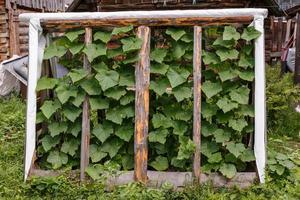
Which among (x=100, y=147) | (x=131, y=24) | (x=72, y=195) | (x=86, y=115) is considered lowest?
(x=72, y=195)

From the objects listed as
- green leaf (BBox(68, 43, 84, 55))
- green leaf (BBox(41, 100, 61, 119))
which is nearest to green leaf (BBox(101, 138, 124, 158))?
green leaf (BBox(41, 100, 61, 119))

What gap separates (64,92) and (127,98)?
64 centimetres

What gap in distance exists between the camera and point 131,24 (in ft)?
14.1

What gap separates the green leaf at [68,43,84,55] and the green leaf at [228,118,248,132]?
5.45 feet

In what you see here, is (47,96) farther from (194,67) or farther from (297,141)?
(297,141)

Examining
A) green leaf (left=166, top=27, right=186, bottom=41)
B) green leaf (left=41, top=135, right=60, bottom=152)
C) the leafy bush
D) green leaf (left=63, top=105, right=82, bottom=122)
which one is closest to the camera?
green leaf (left=166, top=27, right=186, bottom=41)

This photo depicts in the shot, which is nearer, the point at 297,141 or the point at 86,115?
the point at 86,115

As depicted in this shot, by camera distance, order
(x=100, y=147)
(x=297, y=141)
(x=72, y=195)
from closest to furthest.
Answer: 1. (x=72, y=195)
2. (x=100, y=147)
3. (x=297, y=141)

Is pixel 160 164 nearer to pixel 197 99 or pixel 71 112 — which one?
pixel 197 99

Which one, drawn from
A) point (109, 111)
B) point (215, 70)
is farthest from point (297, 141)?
point (109, 111)

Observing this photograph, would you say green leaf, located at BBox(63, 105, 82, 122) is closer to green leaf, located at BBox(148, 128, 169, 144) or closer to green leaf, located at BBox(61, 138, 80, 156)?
green leaf, located at BBox(61, 138, 80, 156)

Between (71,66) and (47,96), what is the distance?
0.42 m

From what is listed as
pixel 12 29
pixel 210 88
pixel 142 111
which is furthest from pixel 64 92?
pixel 12 29

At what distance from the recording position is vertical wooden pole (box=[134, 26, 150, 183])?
432 centimetres
